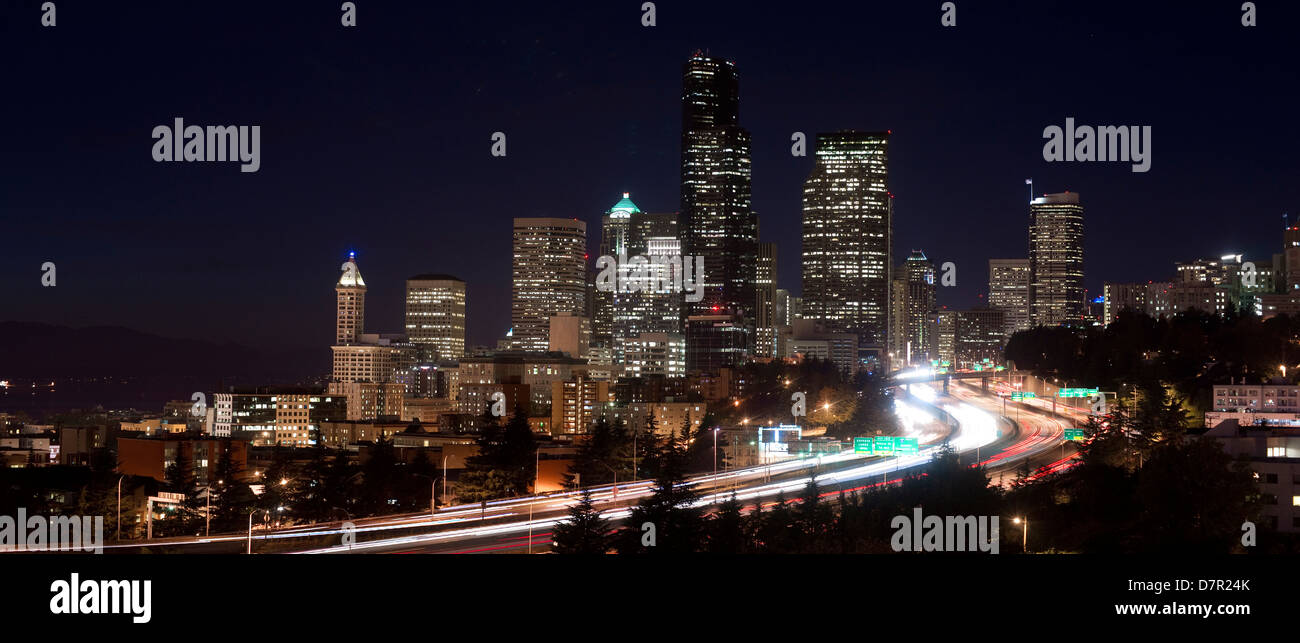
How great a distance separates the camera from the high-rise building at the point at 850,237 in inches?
7539

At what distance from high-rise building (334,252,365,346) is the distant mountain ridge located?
1736 centimetres

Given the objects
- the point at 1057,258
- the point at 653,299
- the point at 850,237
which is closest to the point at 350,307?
the point at 653,299

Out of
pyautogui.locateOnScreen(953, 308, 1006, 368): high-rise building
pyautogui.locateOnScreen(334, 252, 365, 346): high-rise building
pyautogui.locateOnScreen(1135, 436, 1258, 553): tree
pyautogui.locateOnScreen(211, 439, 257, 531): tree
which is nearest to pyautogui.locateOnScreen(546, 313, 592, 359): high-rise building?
pyautogui.locateOnScreen(334, 252, 365, 346): high-rise building

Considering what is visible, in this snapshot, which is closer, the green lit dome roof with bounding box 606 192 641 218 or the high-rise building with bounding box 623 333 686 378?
the high-rise building with bounding box 623 333 686 378

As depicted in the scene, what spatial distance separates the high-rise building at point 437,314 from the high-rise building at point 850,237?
66270mm

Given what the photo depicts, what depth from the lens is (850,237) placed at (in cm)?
19388

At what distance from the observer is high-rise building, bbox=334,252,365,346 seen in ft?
519

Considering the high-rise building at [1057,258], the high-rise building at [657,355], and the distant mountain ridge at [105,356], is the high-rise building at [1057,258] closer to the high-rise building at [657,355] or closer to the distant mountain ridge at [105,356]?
the high-rise building at [657,355]

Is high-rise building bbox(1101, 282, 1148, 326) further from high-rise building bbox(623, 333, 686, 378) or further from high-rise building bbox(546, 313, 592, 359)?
high-rise building bbox(546, 313, 592, 359)

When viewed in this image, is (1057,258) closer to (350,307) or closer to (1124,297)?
(1124,297)

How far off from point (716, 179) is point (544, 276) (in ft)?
117
